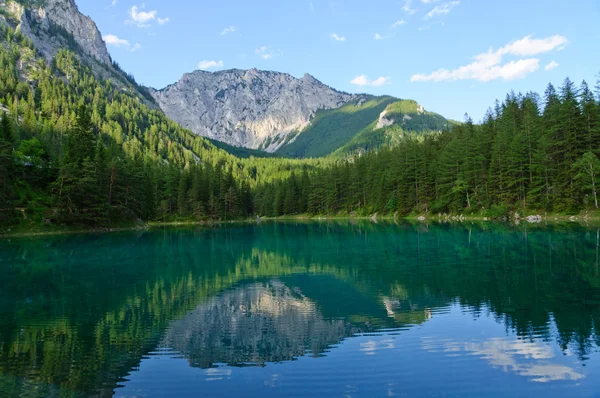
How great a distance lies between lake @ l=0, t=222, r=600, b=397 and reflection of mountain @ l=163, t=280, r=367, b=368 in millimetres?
79

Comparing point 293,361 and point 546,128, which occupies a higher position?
point 546,128

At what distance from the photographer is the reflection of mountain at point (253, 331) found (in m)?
13.7

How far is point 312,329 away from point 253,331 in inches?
94.5

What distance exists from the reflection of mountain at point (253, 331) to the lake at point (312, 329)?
0.08m

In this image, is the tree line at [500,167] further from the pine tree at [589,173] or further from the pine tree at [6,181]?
the pine tree at [6,181]

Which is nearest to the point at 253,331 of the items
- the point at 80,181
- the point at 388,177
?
the point at 80,181

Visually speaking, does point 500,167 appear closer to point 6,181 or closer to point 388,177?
point 388,177

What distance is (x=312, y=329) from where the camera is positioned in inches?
641

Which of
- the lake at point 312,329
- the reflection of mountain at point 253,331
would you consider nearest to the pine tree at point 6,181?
the lake at point 312,329

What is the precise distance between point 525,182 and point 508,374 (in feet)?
254

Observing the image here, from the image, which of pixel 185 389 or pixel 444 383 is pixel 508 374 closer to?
pixel 444 383

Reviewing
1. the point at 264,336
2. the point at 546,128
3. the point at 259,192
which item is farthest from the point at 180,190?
the point at 264,336

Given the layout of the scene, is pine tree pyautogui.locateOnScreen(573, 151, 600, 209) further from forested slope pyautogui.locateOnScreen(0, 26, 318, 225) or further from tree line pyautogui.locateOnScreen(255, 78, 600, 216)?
forested slope pyautogui.locateOnScreen(0, 26, 318, 225)

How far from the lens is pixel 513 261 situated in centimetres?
2970
